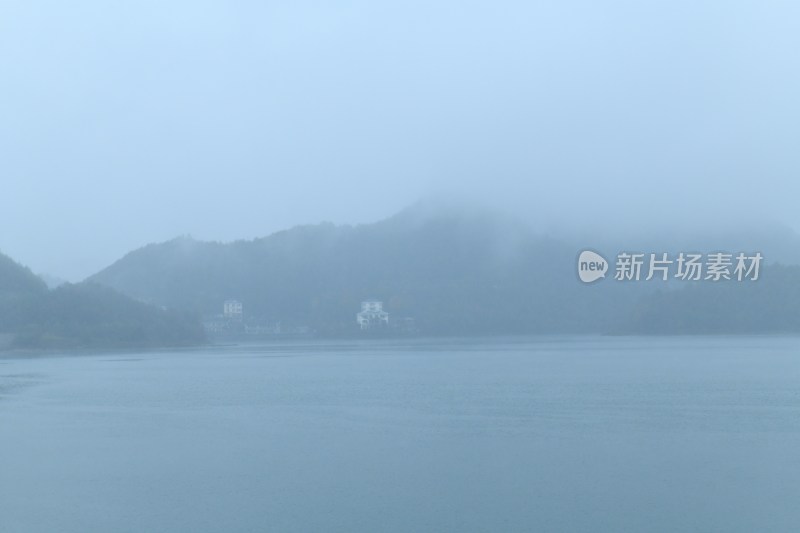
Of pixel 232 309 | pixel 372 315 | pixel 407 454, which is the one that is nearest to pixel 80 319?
pixel 232 309

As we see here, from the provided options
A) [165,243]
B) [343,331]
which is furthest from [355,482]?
[165,243]

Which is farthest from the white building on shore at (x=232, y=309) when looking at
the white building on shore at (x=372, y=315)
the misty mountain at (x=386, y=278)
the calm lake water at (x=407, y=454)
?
the calm lake water at (x=407, y=454)

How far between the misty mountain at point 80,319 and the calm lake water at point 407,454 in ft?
67.9

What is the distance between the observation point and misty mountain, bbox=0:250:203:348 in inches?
1779

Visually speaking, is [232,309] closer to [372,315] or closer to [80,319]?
[372,315]

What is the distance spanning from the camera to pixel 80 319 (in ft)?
153

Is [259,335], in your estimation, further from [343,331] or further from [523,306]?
[523,306]

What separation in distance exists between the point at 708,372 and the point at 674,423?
1241 cm

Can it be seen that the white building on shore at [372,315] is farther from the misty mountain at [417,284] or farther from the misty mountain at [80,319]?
the misty mountain at [80,319]

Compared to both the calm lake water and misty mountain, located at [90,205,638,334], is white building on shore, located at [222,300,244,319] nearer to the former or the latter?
misty mountain, located at [90,205,638,334]

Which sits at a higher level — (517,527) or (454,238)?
(454,238)

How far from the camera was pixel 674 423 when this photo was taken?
50.7 ft

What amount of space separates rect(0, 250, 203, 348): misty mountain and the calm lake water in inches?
815

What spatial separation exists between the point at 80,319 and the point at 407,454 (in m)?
38.0
